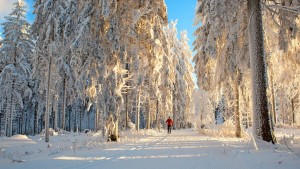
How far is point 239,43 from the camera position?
520 inches

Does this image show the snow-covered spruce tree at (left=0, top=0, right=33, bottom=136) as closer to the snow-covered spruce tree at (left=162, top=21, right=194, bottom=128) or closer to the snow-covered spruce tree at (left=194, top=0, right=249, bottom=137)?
the snow-covered spruce tree at (left=162, top=21, right=194, bottom=128)

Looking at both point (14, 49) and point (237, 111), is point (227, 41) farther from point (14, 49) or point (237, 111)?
point (14, 49)

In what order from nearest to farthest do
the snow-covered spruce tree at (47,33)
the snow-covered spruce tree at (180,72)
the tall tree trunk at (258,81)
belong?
the tall tree trunk at (258,81) → the snow-covered spruce tree at (47,33) → the snow-covered spruce tree at (180,72)

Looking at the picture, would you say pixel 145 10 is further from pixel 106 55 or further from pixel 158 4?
pixel 106 55

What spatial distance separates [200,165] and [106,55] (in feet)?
27.3

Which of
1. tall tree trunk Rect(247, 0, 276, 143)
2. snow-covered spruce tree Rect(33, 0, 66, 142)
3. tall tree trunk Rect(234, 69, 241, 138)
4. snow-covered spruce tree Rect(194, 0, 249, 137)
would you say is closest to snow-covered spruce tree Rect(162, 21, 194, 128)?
snow-covered spruce tree Rect(33, 0, 66, 142)

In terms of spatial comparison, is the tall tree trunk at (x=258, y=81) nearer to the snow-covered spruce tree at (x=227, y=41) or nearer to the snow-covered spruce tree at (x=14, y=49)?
the snow-covered spruce tree at (x=227, y=41)

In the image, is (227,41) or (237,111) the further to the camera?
(237,111)

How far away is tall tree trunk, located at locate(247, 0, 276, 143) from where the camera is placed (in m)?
9.16

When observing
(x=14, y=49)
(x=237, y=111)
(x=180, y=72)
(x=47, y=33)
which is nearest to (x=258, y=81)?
(x=237, y=111)

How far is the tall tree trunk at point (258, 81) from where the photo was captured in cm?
916

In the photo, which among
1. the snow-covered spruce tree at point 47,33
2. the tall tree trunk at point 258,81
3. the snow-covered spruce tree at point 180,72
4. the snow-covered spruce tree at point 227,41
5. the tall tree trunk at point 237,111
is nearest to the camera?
the tall tree trunk at point 258,81

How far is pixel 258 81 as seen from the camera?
9492 mm

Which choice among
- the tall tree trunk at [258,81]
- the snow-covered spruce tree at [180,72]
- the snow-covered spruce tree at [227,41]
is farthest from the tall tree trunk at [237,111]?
the snow-covered spruce tree at [180,72]
